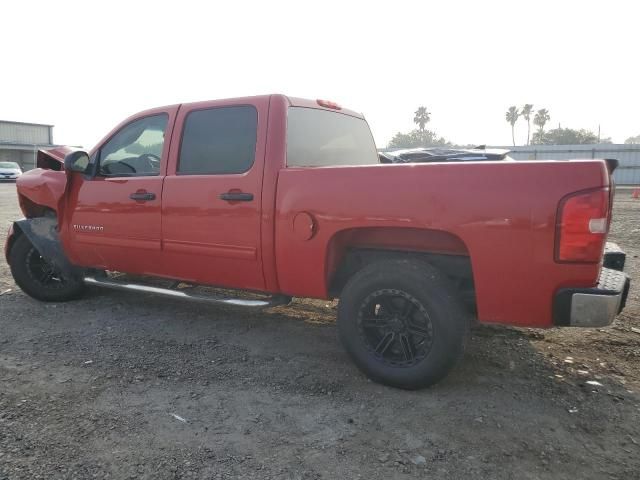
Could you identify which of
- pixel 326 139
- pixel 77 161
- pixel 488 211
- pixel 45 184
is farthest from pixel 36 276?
pixel 488 211

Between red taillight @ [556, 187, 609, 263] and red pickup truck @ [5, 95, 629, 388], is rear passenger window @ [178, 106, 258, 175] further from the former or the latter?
red taillight @ [556, 187, 609, 263]

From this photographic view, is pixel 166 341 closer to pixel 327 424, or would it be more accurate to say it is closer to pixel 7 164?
pixel 327 424

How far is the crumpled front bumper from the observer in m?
2.68

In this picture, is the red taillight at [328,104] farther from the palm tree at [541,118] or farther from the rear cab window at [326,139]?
the palm tree at [541,118]

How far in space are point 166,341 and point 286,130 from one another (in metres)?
1.99

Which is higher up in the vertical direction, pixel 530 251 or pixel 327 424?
pixel 530 251

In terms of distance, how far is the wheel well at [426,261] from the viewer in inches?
130

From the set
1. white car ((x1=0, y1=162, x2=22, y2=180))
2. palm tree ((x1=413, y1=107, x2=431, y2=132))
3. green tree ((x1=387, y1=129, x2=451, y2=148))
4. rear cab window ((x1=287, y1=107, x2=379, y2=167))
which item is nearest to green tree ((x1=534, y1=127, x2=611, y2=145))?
green tree ((x1=387, y1=129, x2=451, y2=148))

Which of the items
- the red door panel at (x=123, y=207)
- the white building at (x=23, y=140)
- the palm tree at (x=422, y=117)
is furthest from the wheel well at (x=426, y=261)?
the palm tree at (x=422, y=117)

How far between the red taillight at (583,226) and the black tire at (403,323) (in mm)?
723

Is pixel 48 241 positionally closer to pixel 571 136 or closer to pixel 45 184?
pixel 45 184

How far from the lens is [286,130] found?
3773 mm

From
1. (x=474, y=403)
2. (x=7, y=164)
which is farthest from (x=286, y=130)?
(x=7, y=164)

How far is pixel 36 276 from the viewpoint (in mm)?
5324
